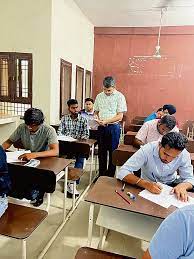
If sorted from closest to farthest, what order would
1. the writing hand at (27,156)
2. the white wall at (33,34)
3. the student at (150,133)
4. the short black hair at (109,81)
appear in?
the writing hand at (27,156) < the student at (150,133) < the short black hair at (109,81) < the white wall at (33,34)

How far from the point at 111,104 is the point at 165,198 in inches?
78.6

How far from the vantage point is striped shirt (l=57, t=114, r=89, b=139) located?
127 inches

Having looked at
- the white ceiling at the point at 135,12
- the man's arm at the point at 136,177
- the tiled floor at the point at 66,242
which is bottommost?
the tiled floor at the point at 66,242

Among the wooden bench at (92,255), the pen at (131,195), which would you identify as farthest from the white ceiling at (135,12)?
the wooden bench at (92,255)

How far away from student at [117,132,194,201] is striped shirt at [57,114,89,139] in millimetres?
1442

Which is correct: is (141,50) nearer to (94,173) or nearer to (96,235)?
(94,173)

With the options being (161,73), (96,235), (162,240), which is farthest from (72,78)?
(162,240)

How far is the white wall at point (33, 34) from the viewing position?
3.51 meters

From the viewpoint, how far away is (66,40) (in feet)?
13.8

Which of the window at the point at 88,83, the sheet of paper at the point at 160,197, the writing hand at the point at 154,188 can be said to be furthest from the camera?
the window at the point at 88,83

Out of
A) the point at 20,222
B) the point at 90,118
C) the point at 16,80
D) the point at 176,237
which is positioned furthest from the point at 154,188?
the point at 16,80

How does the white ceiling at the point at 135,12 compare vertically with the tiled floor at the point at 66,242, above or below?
above

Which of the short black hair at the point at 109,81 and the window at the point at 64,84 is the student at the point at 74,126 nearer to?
the short black hair at the point at 109,81

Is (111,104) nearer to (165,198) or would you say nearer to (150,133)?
(150,133)
